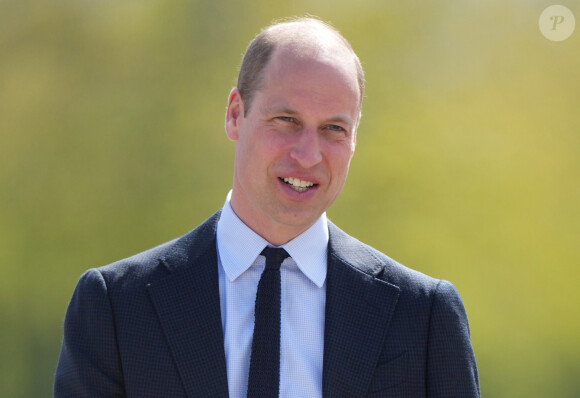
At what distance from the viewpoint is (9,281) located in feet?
24.2

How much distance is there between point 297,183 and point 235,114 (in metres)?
0.31

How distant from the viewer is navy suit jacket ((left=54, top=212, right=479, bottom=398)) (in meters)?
2.00

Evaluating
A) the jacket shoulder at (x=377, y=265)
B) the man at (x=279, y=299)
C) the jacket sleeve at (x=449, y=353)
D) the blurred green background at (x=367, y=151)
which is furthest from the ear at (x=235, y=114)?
the blurred green background at (x=367, y=151)

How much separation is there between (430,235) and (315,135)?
5693 mm

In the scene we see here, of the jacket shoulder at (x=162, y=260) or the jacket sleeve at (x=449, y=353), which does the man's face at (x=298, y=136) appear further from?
the jacket sleeve at (x=449, y=353)

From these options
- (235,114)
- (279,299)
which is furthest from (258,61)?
(279,299)

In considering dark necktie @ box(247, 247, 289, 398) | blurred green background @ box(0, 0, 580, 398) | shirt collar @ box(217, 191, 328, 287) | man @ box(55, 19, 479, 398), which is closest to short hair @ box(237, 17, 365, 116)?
man @ box(55, 19, 479, 398)

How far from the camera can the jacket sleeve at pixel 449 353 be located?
208 cm

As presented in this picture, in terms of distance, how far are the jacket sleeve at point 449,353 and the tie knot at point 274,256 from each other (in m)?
0.42

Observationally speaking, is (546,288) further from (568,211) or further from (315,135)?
(315,135)

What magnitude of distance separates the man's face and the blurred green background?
524cm

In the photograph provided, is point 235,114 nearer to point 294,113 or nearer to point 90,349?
point 294,113

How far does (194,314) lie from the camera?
206 cm

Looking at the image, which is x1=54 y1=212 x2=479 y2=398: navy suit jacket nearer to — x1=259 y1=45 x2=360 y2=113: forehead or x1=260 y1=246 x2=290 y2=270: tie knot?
x1=260 y1=246 x2=290 y2=270: tie knot
